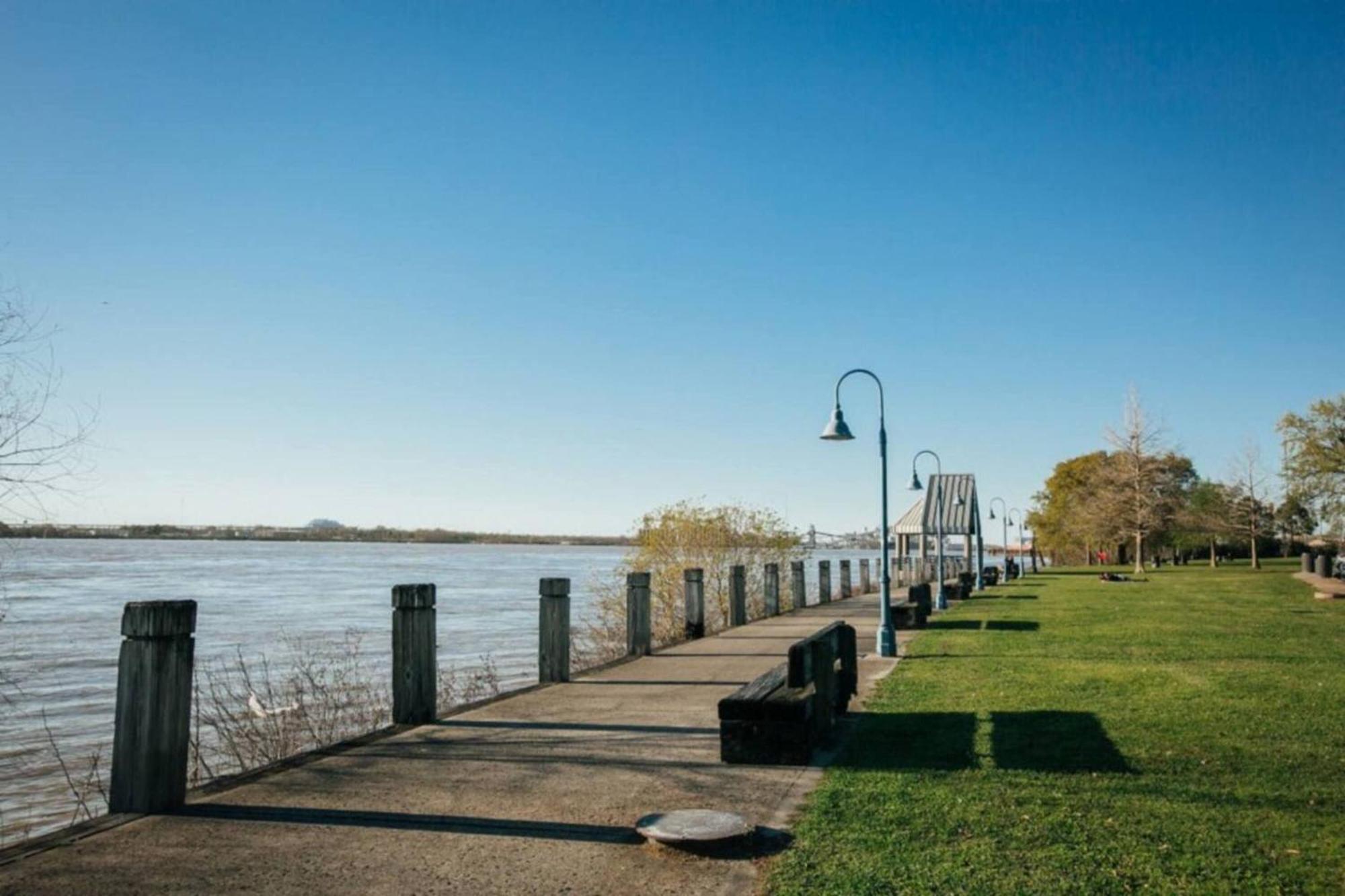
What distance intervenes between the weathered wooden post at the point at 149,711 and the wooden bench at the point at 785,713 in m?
3.32

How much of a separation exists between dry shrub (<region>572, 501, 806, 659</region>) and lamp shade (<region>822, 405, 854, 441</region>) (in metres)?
6.24

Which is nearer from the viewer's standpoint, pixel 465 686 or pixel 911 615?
pixel 465 686

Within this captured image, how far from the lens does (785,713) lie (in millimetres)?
6859

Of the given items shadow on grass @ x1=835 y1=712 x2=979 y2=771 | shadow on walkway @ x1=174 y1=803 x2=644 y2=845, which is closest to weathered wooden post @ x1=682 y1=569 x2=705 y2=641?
shadow on grass @ x1=835 y1=712 x2=979 y2=771

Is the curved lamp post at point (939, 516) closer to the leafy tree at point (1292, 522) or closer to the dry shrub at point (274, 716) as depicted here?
the dry shrub at point (274, 716)

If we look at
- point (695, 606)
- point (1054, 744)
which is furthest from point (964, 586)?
point (1054, 744)

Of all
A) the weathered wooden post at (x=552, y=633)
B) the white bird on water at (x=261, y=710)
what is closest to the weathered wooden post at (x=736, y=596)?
the weathered wooden post at (x=552, y=633)

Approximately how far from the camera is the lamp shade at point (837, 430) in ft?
48.9

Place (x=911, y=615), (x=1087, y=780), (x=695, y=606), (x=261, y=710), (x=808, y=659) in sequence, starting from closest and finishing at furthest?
(x=1087, y=780) < (x=808, y=659) < (x=261, y=710) < (x=695, y=606) < (x=911, y=615)

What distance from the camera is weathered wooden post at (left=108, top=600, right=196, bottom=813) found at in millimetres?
5523

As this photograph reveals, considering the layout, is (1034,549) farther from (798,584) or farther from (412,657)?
(412,657)

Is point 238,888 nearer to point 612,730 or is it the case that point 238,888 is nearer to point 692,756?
point 692,756

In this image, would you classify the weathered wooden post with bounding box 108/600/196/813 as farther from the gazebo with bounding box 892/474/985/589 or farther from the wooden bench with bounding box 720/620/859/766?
the gazebo with bounding box 892/474/985/589

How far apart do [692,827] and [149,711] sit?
2.97 metres
